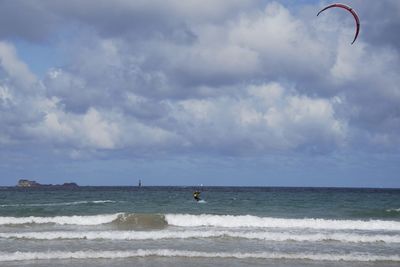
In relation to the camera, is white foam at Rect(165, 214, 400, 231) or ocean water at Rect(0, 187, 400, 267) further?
white foam at Rect(165, 214, 400, 231)

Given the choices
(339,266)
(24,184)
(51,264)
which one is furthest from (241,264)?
(24,184)

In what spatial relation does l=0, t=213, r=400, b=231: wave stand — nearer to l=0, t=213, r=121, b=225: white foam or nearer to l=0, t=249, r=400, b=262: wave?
l=0, t=213, r=121, b=225: white foam

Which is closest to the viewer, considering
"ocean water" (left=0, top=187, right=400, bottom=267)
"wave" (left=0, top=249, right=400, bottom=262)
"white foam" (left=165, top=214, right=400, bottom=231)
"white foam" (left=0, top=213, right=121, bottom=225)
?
"ocean water" (left=0, top=187, right=400, bottom=267)

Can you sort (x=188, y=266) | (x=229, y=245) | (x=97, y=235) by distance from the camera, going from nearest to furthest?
(x=188, y=266)
(x=229, y=245)
(x=97, y=235)

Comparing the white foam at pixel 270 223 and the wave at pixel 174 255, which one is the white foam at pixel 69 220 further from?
the wave at pixel 174 255

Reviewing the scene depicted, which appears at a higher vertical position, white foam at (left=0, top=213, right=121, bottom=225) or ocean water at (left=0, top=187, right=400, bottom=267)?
white foam at (left=0, top=213, right=121, bottom=225)

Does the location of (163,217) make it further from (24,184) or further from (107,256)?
(24,184)

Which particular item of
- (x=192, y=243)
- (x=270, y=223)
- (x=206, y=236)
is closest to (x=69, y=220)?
(x=206, y=236)

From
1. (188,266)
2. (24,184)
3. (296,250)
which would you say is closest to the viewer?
(188,266)

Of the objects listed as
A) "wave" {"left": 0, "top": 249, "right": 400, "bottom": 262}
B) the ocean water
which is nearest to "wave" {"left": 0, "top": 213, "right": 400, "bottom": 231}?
the ocean water

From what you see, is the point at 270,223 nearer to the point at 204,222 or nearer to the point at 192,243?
the point at 204,222

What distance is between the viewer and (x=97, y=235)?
70.7 feet

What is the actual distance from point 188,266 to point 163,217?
14324 millimetres

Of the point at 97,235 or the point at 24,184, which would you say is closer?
the point at 97,235
